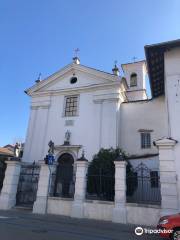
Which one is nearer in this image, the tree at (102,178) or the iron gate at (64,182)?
the tree at (102,178)

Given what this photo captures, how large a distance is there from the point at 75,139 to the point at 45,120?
3770mm

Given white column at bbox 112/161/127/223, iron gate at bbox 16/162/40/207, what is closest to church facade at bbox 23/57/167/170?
iron gate at bbox 16/162/40/207

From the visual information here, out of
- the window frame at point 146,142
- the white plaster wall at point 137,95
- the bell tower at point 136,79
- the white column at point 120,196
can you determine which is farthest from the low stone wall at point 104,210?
the bell tower at point 136,79

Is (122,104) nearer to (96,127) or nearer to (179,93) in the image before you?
(96,127)

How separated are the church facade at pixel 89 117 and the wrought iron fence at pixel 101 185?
4642 millimetres

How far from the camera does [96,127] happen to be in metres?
19.1

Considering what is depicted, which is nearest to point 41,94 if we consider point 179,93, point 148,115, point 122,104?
point 122,104

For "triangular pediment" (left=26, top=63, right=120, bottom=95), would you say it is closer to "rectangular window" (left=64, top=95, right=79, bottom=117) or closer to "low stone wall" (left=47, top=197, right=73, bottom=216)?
"rectangular window" (left=64, top=95, right=79, bottom=117)

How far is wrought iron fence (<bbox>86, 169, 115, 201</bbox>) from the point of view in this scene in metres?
13.1

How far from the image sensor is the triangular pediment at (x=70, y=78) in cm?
2078

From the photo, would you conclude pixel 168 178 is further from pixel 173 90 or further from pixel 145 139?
pixel 145 139

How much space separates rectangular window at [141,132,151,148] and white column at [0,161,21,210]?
32.6 ft

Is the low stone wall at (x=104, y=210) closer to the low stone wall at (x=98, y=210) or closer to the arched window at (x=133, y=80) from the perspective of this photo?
the low stone wall at (x=98, y=210)

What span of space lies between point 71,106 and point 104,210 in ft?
37.1
